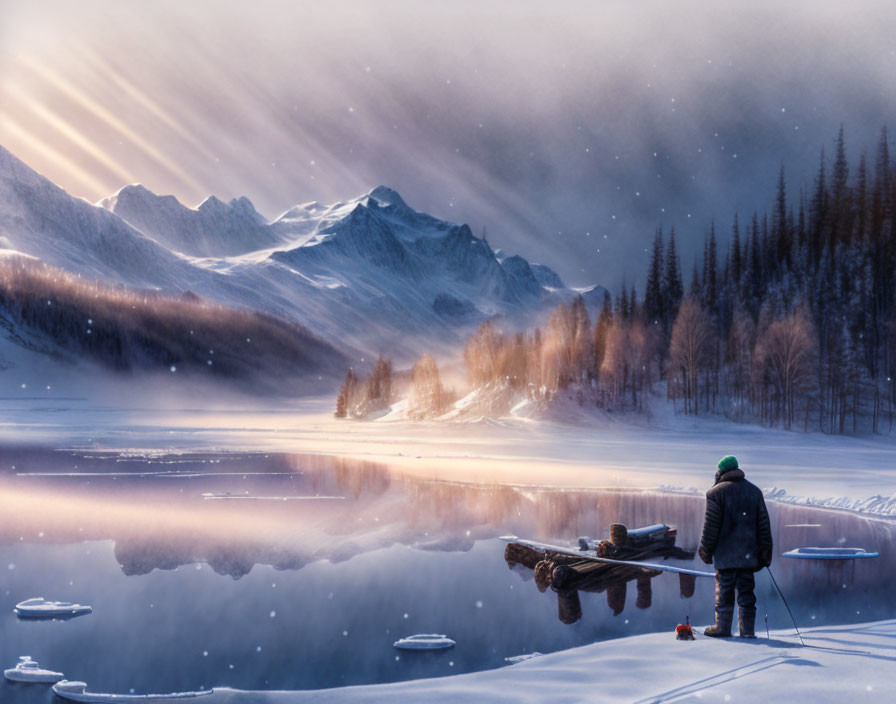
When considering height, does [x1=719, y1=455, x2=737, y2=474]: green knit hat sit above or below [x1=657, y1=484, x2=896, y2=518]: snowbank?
above

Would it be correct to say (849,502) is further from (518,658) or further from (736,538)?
(518,658)

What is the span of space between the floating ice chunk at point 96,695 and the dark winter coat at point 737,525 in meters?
6.71

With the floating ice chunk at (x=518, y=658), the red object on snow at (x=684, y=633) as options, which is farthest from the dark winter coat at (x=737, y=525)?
the floating ice chunk at (x=518, y=658)

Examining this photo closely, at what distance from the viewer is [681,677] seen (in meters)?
7.59

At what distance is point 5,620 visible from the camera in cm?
1201

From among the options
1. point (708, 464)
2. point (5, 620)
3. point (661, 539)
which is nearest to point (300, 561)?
point (5, 620)

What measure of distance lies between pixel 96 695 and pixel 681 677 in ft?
23.1

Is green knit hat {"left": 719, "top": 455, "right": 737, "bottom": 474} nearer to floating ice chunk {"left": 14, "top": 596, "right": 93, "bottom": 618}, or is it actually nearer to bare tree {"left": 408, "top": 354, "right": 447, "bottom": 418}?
floating ice chunk {"left": 14, "top": 596, "right": 93, "bottom": 618}

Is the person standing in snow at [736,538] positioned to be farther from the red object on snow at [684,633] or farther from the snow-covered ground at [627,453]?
the snow-covered ground at [627,453]

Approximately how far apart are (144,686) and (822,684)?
26.5ft

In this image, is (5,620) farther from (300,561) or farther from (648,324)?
(648,324)

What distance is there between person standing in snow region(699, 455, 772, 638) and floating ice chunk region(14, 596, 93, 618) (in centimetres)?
1030

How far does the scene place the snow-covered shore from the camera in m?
6.88

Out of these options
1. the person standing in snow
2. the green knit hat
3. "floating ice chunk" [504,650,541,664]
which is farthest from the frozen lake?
the green knit hat
